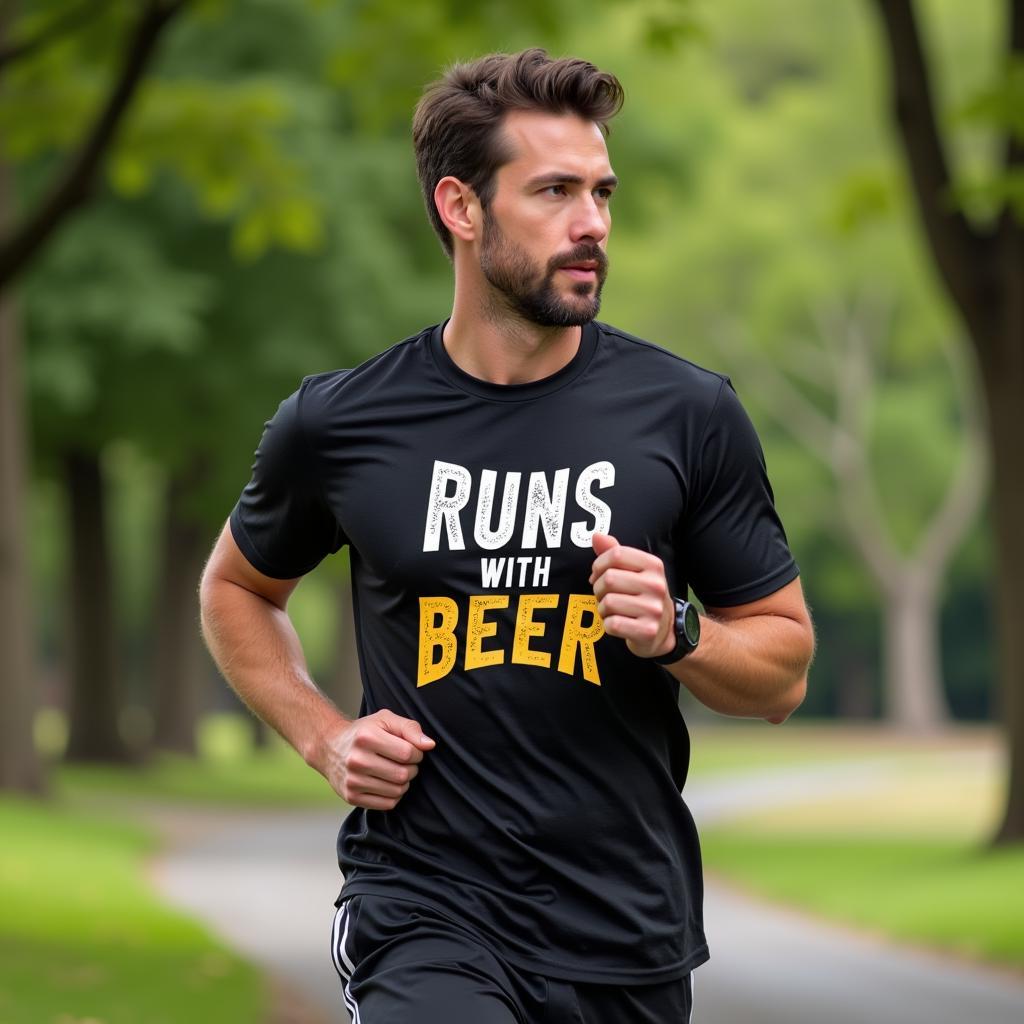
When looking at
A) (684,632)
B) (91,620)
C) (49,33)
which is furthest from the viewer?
(91,620)

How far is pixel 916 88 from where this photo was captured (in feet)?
55.4

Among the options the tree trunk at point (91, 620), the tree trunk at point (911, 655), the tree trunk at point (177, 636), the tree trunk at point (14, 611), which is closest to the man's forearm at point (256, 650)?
the tree trunk at point (14, 611)

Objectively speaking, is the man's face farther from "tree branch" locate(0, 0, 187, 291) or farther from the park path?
"tree branch" locate(0, 0, 187, 291)

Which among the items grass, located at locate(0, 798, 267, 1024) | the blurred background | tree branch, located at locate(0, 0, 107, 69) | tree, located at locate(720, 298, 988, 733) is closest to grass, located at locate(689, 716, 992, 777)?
the blurred background

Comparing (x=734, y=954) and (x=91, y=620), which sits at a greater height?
(x=91, y=620)

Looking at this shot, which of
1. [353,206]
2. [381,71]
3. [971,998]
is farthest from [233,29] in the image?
[971,998]

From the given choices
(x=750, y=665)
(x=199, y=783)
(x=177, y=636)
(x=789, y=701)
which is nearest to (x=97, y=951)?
(x=789, y=701)

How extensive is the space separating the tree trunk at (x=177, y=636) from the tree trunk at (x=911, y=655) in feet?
68.7

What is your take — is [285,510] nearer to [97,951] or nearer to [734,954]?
[97,951]

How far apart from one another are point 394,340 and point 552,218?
22.5 m

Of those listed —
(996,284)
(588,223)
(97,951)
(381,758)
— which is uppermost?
(996,284)

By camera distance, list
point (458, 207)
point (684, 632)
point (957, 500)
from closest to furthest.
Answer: point (684, 632)
point (458, 207)
point (957, 500)

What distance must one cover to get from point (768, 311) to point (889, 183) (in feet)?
104

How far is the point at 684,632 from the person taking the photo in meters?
3.63
